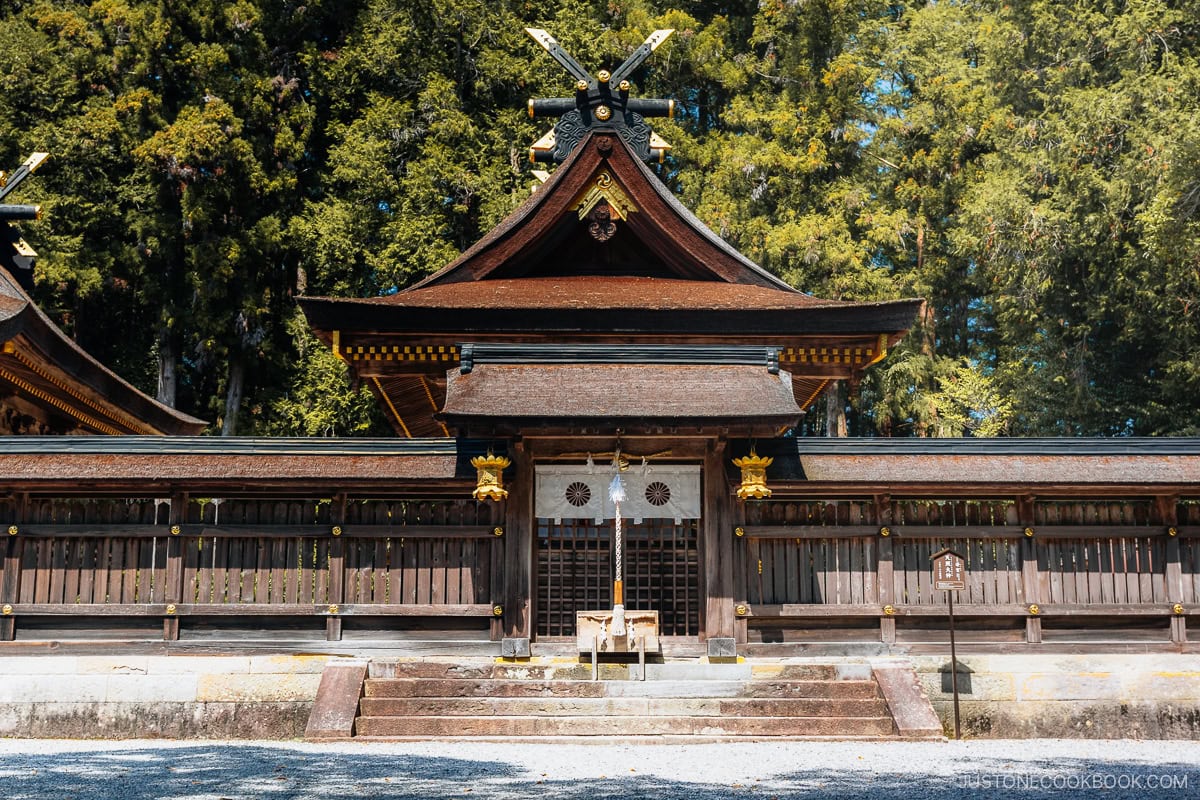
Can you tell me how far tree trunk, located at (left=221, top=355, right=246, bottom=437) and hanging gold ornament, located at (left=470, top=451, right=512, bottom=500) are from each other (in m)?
22.3

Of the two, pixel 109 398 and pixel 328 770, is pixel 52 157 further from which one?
pixel 328 770

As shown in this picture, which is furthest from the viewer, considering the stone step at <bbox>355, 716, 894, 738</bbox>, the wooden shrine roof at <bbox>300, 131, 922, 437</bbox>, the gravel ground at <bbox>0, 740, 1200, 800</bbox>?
the wooden shrine roof at <bbox>300, 131, 922, 437</bbox>

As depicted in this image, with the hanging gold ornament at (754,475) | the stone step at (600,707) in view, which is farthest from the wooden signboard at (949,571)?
the hanging gold ornament at (754,475)

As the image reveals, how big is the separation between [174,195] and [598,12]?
47.6ft

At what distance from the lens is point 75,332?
36.2 metres

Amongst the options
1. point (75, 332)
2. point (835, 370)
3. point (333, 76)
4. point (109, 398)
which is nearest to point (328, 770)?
point (835, 370)

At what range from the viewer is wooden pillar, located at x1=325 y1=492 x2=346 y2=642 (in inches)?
600

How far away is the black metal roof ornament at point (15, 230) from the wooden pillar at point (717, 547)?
A: 1357 centimetres

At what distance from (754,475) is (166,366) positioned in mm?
25217

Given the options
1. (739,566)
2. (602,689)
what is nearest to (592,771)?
(602,689)

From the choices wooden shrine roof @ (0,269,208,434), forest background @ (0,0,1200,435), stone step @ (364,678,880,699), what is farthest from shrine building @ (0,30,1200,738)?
forest background @ (0,0,1200,435)

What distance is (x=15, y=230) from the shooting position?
74.6ft

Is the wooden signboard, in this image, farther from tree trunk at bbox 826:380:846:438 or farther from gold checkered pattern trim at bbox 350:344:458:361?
tree trunk at bbox 826:380:846:438

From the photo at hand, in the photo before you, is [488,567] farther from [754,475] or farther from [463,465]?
[754,475]
